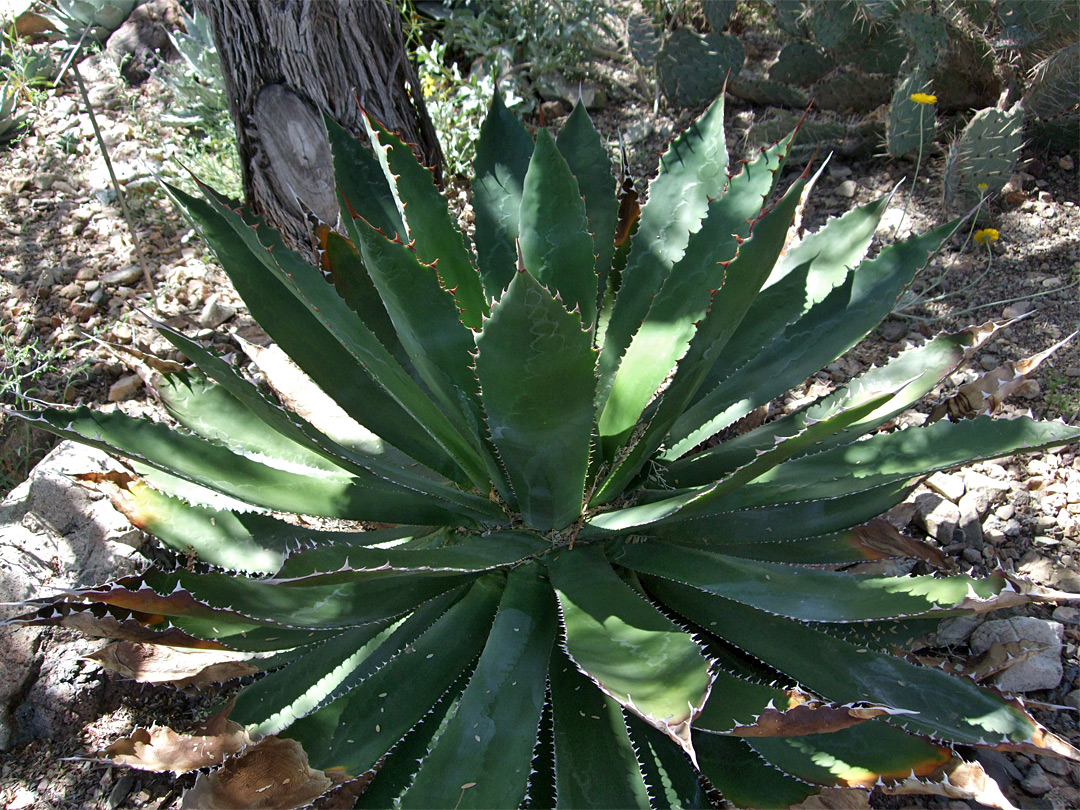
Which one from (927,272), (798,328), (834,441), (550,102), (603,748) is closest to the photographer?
(603,748)

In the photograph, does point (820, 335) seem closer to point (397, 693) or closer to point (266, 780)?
point (397, 693)

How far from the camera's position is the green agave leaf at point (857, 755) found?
1268 mm

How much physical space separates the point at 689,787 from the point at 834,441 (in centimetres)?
73

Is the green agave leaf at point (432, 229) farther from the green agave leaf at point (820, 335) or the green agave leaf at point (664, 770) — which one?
the green agave leaf at point (664, 770)

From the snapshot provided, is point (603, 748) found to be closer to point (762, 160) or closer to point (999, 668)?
point (999, 668)

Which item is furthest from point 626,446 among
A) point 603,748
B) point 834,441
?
point 603,748

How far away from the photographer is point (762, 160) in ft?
4.98

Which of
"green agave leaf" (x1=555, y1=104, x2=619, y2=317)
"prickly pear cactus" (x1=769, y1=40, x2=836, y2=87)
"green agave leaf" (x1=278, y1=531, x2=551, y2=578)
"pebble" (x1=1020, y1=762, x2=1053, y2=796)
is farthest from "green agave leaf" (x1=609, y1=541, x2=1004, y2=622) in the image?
"prickly pear cactus" (x1=769, y1=40, x2=836, y2=87)

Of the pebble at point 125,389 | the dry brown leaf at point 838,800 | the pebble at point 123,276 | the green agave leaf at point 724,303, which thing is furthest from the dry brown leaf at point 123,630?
the pebble at point 123,276

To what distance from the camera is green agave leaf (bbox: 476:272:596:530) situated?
1114 millimetres

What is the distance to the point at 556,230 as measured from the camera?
156cm

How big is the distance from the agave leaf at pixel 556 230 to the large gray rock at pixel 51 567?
1.10 m

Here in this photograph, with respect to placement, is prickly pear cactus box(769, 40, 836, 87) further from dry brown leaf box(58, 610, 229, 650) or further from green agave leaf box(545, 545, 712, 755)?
dry brown leaf box(58, 610, 229, 650)

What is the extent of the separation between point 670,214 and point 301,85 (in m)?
1.32
